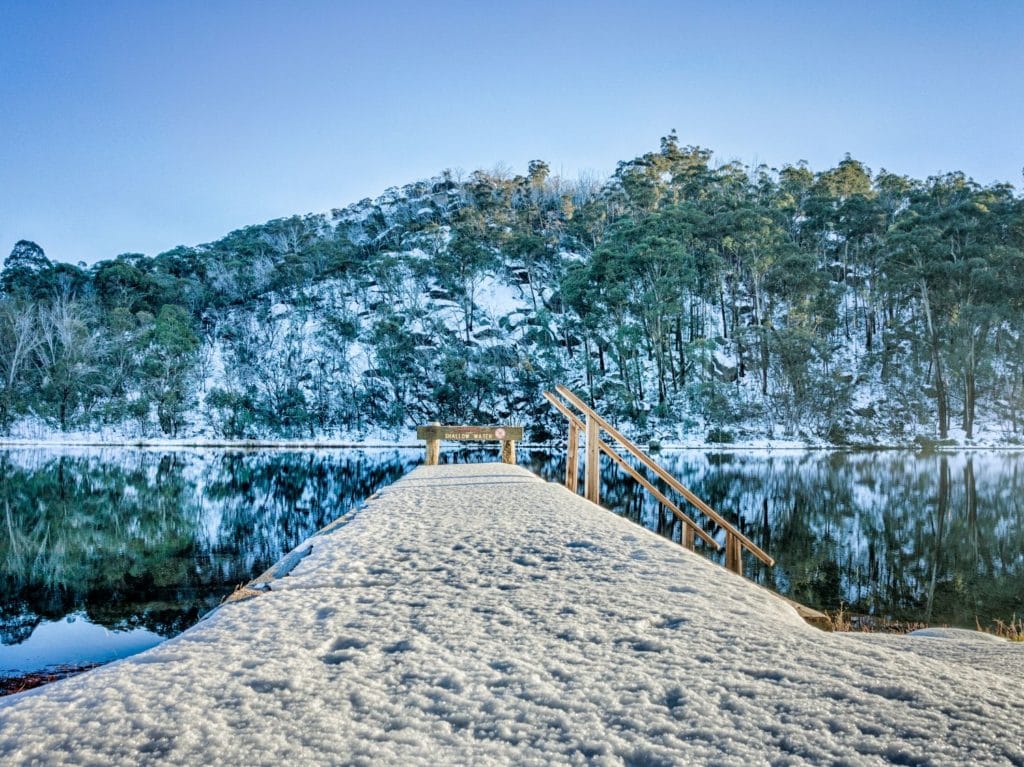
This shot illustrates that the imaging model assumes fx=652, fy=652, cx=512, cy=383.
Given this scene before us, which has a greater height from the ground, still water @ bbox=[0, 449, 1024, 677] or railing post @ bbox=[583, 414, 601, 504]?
railing post @ bbox=[583, 414, 601, 504]

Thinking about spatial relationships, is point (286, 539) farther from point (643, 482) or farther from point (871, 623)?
point (871, 623)

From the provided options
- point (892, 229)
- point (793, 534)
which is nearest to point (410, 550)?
point (793, 534)

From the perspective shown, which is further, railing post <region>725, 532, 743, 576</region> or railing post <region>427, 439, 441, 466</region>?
railing post <region>427, 439, 441, 466</region>

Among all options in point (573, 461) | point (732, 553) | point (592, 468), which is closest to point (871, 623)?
point (732, 553)

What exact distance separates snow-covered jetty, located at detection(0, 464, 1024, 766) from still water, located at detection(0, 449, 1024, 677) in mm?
4599

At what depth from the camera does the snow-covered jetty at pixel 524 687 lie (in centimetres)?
184

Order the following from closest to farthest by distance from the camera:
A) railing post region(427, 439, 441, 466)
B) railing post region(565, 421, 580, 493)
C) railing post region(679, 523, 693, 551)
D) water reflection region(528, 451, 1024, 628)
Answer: railing post region(679, 523, 693, 551) < water reflection region(528, 451, 1024, 628) < railing post region(565, 421, 580, 493) < railing post region(427, 439, 441, 466)

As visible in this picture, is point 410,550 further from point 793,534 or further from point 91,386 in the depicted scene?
point 91,386

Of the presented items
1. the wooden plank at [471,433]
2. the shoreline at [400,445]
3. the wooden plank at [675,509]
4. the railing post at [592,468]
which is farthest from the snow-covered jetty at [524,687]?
the shoreline at [400,445]

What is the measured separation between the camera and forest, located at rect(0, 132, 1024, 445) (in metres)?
42.7

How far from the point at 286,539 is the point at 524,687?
10389 millimetres

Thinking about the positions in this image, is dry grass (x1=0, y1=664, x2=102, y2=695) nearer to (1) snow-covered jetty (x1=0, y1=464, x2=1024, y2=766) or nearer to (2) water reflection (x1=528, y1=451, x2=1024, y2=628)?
(1) snow-covered jetty (x1=0, y1=464, x2=1024, y2=766)

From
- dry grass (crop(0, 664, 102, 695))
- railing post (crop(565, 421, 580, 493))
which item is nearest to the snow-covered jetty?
dry grass (crop(0, 664, 102, 695))

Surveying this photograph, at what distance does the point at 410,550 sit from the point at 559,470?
18.8 meters
